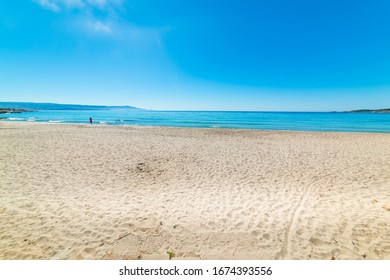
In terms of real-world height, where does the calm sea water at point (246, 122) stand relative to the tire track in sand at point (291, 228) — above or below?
above

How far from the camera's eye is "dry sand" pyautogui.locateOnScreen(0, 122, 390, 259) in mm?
3932

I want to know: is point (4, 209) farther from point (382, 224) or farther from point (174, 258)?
point (382, 224)

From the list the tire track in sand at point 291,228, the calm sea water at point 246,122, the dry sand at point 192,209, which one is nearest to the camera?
the tire track in sand at point 291,228

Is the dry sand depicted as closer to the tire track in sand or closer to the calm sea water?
the tire track in sand

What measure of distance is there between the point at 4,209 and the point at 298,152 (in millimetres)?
14546

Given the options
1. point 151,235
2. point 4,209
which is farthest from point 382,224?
point 4,209

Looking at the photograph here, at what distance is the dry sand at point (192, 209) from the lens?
12.9 ft

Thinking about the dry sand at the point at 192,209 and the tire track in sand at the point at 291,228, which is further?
the dry sand at the point at 192,209

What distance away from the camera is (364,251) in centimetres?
385

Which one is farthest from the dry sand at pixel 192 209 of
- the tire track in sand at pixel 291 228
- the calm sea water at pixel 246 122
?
the calm sea water at pixel 246 122

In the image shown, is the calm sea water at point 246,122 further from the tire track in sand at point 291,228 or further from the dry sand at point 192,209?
the tire track in sand at point 291,228

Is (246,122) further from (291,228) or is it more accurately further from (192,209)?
(291,228)

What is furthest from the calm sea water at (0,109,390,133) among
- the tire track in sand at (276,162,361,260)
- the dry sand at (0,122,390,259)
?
the tire track in sand at (276,162,361,260)

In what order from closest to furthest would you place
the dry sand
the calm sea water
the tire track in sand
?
the tire track in sand → the dry sand → the calm sea water
